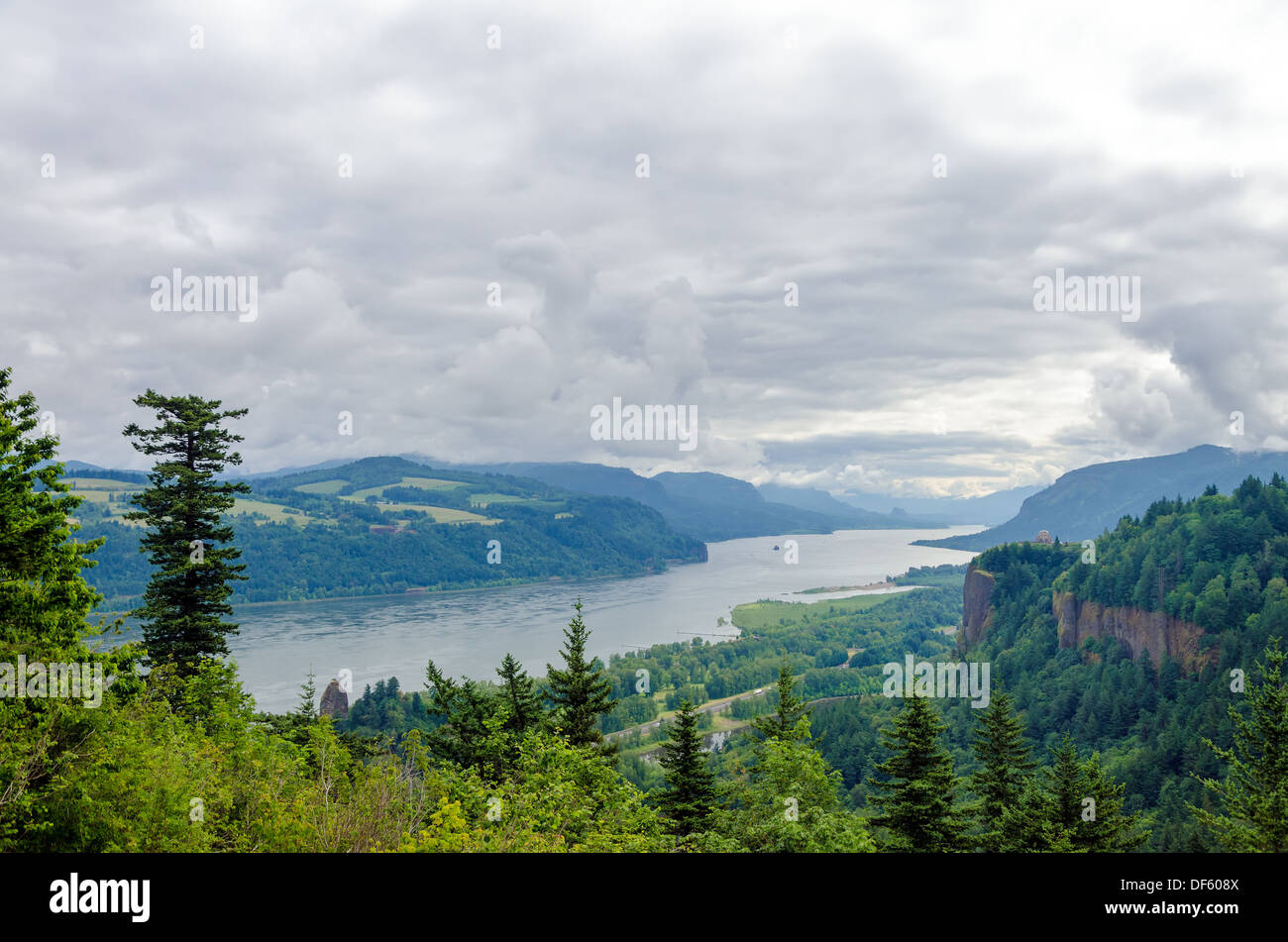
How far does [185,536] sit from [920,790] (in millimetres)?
24096

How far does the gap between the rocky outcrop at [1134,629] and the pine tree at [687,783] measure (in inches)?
3026

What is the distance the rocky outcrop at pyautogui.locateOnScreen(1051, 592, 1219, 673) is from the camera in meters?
82.1

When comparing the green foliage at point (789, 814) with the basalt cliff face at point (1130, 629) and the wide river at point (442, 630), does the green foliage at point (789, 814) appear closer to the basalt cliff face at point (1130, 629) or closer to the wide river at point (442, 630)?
the wide river at point (442, 630)

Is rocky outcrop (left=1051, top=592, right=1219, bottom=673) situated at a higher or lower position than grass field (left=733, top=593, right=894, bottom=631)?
higher

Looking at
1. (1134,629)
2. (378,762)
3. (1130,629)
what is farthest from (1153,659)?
(378,762)

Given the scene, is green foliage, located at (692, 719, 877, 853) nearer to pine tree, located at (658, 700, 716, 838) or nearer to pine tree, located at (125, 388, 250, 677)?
pine tree, located at (658, 700, 716, 838)

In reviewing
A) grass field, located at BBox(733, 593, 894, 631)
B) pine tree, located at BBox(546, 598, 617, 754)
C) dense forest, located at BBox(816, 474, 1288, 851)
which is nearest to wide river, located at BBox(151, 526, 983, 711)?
grass field, located at BBox(733, 593, 894, 631)

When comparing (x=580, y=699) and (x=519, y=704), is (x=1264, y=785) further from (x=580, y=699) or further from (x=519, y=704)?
(x=519, y=704)

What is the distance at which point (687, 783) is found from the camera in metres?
23.7

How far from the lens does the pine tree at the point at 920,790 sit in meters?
23.4

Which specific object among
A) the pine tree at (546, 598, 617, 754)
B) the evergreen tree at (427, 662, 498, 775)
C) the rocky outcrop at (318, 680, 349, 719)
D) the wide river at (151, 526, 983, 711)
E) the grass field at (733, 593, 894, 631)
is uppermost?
the pine tree at (546, 598, 617, 754)

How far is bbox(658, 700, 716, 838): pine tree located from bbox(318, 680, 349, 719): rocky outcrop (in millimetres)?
53271
